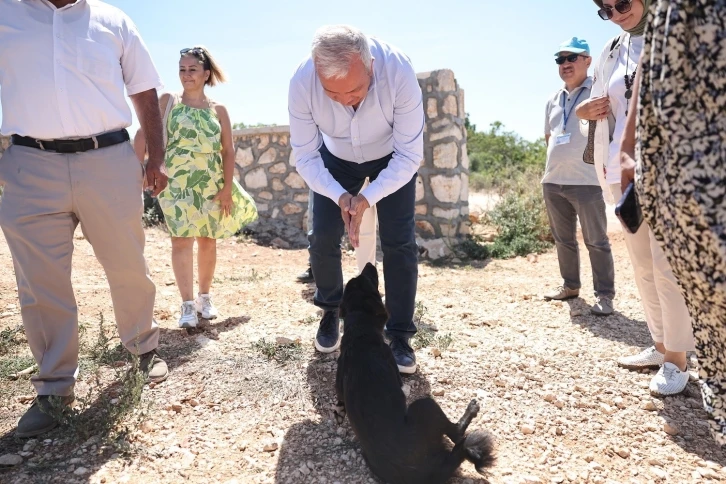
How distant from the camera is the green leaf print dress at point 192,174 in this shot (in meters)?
3.38

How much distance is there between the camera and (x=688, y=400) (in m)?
2.38

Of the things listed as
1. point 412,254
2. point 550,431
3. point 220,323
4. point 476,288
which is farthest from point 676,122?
point 476,288

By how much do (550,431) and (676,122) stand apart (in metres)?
1.47

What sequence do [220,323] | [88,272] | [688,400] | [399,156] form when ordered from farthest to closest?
[88,272], [220,323], [399,156], [688,400]

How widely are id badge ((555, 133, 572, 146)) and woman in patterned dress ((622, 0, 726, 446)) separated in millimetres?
2740

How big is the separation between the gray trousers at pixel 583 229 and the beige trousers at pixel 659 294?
117 centimetres

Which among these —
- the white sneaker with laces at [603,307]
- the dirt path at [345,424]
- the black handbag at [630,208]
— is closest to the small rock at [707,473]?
the dirt path at [345,424]

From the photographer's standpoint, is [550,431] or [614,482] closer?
[614,482]

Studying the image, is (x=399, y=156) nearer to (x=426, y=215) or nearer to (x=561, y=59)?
(x=561, y=59)

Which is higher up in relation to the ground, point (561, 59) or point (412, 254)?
point (561, 59)

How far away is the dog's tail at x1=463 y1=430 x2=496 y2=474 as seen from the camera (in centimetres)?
175

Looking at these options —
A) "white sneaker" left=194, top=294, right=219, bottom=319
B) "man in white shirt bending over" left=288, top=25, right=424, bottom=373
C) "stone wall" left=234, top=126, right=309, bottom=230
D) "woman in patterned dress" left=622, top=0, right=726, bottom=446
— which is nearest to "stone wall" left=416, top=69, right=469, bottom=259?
"stone wall" left=234, top=126, right=309, bottom=230

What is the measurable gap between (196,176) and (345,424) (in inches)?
78.5

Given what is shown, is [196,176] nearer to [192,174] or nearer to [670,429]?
[192,174]
